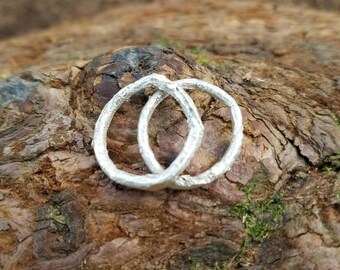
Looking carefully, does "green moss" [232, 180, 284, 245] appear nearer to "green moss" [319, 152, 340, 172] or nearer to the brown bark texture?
the brown bark texture

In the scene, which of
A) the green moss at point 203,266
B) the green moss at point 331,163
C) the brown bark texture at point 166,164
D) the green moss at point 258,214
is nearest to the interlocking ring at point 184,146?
the brown bark texture at point 166,164

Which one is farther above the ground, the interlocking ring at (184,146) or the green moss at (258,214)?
the interlocking ring at (184,146)

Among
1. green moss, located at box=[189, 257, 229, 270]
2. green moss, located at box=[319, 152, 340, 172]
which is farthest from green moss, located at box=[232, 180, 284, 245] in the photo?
green moss, located at box=[319, 152, 340, 172]

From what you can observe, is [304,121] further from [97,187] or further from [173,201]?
[97,187]

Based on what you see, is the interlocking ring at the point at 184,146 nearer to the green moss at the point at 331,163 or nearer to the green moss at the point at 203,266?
the green moss at the point at 203,266

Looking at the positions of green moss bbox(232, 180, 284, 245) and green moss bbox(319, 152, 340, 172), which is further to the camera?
green moss bbox(319, 152, 340, 172)

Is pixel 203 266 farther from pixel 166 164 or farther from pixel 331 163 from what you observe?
pixel 331 163
